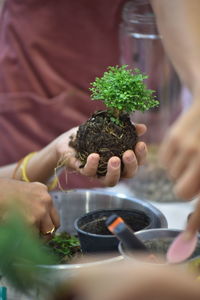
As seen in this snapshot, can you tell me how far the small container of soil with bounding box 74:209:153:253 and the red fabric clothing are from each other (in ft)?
1.67

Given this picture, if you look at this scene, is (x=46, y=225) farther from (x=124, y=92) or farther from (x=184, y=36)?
(x=184, y=36)

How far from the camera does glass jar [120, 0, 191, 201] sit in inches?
62.0

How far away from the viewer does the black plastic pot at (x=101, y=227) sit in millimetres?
916

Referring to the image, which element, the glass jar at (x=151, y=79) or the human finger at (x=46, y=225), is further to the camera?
the glass jar at (x=151, y=79)

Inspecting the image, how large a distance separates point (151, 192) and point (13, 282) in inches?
41.1

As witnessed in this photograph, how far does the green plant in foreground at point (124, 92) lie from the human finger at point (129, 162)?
8 centimetres

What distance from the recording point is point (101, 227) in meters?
0.99

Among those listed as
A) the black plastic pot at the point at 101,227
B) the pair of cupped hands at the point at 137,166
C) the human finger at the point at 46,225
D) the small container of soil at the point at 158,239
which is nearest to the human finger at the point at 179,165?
the pair of cupped hands at the point at 137,166

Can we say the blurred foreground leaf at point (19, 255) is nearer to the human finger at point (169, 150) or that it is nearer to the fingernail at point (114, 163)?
the human finger at point (169, 150)

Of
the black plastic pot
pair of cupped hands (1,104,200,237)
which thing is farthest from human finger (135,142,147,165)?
the black plastic pot

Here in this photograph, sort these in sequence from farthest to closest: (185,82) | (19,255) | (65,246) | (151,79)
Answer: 1. (151,79)
2. (65,246)
3. (185,82)
4. (19,255)

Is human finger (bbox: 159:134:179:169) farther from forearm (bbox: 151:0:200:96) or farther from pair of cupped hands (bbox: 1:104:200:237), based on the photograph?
forearm (bbox: 151:0:200:96)

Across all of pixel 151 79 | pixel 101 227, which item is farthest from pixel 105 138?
pixel 151 79

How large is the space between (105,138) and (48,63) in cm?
64
